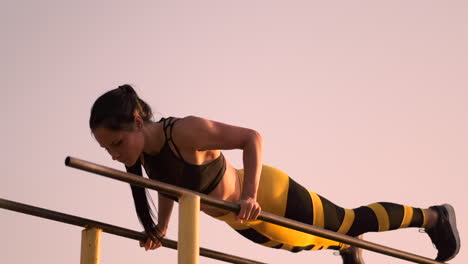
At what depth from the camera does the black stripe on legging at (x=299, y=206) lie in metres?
2.86

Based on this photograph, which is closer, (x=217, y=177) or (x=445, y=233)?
(x=217, y=177)

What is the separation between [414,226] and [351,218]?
1.04 ft

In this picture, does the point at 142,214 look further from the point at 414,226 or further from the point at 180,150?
the point at 414,226

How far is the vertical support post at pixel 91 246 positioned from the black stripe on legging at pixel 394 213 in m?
1.24

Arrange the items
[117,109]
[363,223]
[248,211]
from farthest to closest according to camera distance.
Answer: [363,223] → [117,109] → [248,211]

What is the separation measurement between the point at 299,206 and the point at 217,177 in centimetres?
34

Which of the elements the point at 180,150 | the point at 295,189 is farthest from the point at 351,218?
the point at 180,150

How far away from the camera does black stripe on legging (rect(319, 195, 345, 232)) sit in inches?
115

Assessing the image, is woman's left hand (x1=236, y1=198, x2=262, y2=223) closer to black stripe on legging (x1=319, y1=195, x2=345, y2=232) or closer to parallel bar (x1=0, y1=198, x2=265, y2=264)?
parallel bar (x1=0, y1=198, x2=265, y2=264)

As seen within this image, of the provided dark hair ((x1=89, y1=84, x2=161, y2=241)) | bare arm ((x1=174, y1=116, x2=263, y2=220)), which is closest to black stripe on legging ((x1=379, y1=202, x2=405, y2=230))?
bare arm ((x1=174, y1=116, x2=263, y2=220))

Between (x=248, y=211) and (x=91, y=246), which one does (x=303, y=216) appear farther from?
(x=91, y=246)

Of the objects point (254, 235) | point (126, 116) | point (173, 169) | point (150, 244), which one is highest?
point (126, 116)

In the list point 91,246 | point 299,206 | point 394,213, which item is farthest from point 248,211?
point 394,213

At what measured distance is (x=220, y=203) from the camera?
2.08 metres
